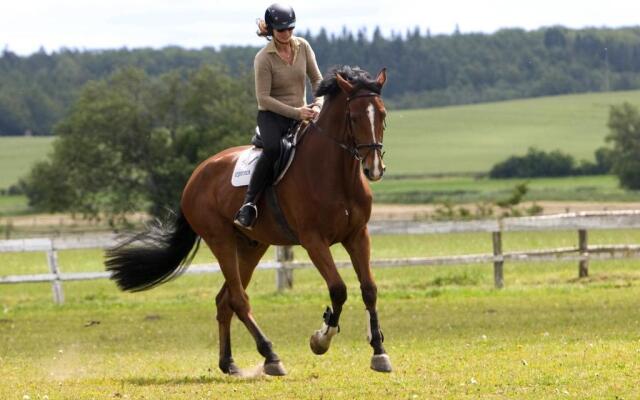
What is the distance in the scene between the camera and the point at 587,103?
5108 inches

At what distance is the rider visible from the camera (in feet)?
36.2

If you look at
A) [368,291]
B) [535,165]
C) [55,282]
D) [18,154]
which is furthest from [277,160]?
[18,154]

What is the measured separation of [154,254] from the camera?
13.1 meters

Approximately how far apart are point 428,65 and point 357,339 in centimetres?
13279

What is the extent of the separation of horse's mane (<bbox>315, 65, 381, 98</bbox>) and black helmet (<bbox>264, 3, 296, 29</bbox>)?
0.59 m

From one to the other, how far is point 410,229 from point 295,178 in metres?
11.9

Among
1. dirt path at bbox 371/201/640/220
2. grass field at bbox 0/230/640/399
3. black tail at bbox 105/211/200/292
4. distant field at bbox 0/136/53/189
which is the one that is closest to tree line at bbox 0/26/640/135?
distant field at bbox 0/136/53/189

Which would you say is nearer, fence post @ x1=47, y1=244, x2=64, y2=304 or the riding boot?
the riding boot

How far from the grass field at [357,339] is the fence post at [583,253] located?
27 centimetres

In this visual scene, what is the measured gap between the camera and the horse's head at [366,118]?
10.0 m

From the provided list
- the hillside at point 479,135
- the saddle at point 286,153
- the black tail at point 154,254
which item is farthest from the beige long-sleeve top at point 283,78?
the hillside at point 479,135

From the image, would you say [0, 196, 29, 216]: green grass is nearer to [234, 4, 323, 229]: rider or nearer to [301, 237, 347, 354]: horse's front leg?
[234, 4, 323, 229]: rider

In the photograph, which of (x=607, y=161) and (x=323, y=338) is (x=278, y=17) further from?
(x=607, y=161)

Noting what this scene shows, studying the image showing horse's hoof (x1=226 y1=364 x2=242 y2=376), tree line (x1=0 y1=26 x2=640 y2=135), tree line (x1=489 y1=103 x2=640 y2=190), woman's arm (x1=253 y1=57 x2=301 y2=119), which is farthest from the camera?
tree line (x1=0 y1=26 x2=640 y2=135)
